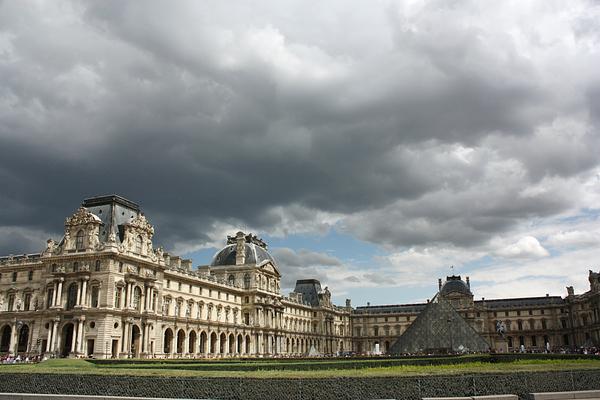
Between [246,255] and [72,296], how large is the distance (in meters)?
36.5

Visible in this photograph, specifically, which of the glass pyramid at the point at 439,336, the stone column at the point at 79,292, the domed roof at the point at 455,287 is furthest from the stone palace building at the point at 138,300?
the domed roof at the point at 455,287

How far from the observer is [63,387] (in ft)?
58.7

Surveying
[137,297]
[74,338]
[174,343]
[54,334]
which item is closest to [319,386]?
[74,338]

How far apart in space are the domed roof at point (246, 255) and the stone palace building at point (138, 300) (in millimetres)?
194

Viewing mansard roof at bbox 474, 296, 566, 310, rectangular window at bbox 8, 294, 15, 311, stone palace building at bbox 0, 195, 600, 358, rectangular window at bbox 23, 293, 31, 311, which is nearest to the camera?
stone palace building at bbox 0, 195, 600, 358

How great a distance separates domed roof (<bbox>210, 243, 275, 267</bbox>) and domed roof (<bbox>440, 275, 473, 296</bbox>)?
47486 mm

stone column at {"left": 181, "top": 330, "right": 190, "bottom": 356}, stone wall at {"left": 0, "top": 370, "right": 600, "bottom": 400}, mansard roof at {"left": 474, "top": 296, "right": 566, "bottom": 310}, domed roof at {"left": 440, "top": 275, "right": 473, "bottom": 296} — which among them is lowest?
stone wall at {"left": 0, "top": 370, "right": 600, "bottom": 400}

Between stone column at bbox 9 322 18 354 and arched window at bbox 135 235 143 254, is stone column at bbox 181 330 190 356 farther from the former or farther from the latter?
stone column at bbox 9 322 18 354

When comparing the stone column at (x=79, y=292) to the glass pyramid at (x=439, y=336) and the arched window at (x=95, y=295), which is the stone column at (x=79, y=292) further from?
the glass pyramid at (x=439, y=336)

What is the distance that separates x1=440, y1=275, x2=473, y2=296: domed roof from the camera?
115 meters

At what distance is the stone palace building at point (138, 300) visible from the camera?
49.1 metres

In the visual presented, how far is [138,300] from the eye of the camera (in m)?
53.0

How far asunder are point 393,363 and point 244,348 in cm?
5300

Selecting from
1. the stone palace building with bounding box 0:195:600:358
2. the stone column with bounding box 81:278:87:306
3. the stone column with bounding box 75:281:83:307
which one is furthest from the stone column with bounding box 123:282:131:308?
the stone column with bounding box 75:281:83:307
